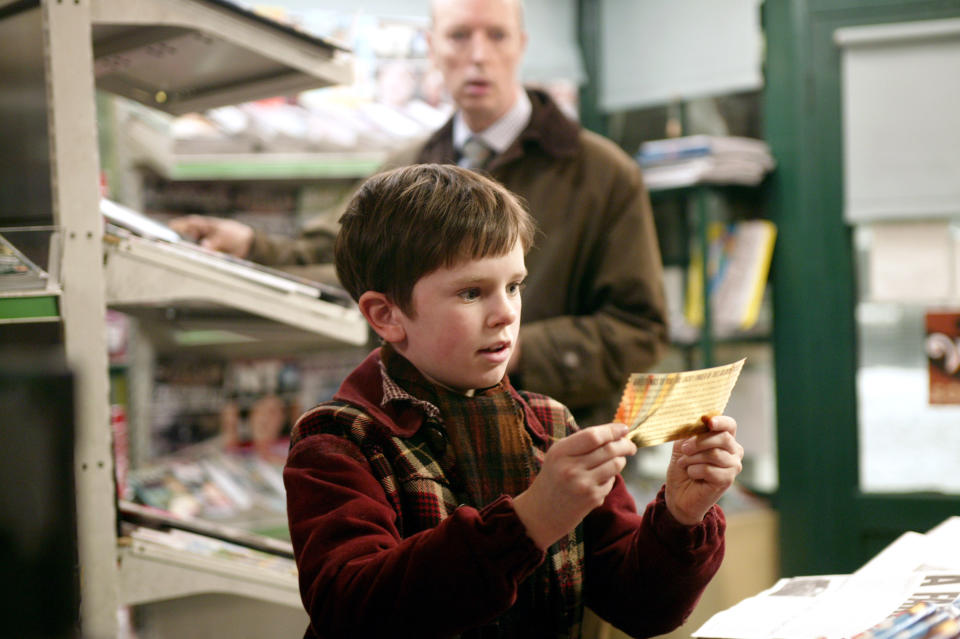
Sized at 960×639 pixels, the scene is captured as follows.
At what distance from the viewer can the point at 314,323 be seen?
1.68m

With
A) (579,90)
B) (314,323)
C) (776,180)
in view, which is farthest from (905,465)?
(314,323)

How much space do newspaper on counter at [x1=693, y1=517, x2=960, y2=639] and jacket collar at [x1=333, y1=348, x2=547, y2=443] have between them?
0.99 ft

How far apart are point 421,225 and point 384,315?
4.8 inches

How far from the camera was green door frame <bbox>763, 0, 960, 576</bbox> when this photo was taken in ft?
9.58

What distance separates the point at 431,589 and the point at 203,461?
2206 mm

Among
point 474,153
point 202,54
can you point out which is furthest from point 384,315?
point 474,153

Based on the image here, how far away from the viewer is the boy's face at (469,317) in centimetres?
103

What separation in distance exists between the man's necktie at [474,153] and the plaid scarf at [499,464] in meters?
1.13

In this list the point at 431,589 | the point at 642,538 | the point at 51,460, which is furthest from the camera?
the point at 642,538

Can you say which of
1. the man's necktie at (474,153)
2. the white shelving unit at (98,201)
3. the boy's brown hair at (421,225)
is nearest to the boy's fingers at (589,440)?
the boy's brown hair at (421,225)

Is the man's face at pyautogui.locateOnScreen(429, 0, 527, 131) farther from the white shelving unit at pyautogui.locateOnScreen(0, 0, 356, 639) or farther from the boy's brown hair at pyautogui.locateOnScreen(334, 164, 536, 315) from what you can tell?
the boy's brown hair at pyautogui.locateOnScreen(334, 164, 536, 315)

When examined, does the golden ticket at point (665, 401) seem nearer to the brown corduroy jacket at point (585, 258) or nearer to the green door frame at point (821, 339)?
the brown corduroy jacket at point (585, 258)

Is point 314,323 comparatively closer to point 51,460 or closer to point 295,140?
point 51,460

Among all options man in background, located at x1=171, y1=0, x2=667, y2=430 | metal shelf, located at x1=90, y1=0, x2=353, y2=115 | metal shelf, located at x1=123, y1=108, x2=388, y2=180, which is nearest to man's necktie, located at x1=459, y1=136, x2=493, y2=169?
man in background, located at x1=171, y1=0, x2=667, y2=430
